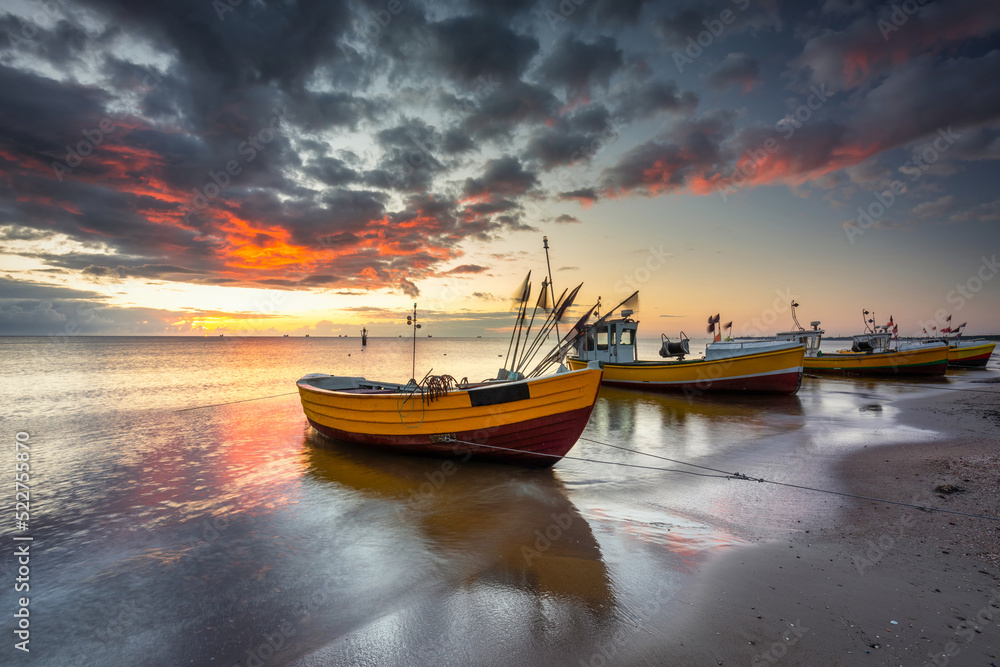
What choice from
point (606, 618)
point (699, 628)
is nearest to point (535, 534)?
point (606, 618)

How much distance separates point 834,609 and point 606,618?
2242mm

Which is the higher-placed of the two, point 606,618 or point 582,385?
point 582,385

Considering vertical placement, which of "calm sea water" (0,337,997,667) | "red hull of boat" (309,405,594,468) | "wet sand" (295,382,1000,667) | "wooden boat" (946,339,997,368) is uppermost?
"wooden boat" (946,339,997,368)

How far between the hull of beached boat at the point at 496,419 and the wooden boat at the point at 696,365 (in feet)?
28.4

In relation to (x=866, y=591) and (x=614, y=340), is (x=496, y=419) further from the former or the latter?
(x=614, y=340)

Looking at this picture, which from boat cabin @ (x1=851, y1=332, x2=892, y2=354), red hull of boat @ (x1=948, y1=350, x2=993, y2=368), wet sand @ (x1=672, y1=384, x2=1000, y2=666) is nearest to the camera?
wet sand @ (x1=672, y1=384, x2=1000, y2=666)

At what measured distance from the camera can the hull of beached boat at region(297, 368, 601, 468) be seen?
8.64 meters

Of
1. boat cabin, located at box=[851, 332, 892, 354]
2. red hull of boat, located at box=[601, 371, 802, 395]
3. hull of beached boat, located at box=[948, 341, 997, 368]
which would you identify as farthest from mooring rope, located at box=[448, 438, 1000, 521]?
hull of beached boat, located at box=[948, 341, 997, 368]

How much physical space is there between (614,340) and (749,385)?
7.73 meters

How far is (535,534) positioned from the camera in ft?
20.1

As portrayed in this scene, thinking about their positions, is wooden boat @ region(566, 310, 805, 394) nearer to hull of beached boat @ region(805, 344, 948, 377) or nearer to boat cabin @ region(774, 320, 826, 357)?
boat cabin @ region(774, 320, 826, 357)

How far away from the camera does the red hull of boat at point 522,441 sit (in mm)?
8898

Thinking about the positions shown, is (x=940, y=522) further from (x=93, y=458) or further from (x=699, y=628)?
(x=93, y=458)

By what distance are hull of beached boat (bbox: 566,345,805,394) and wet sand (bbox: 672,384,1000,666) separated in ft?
44.3
